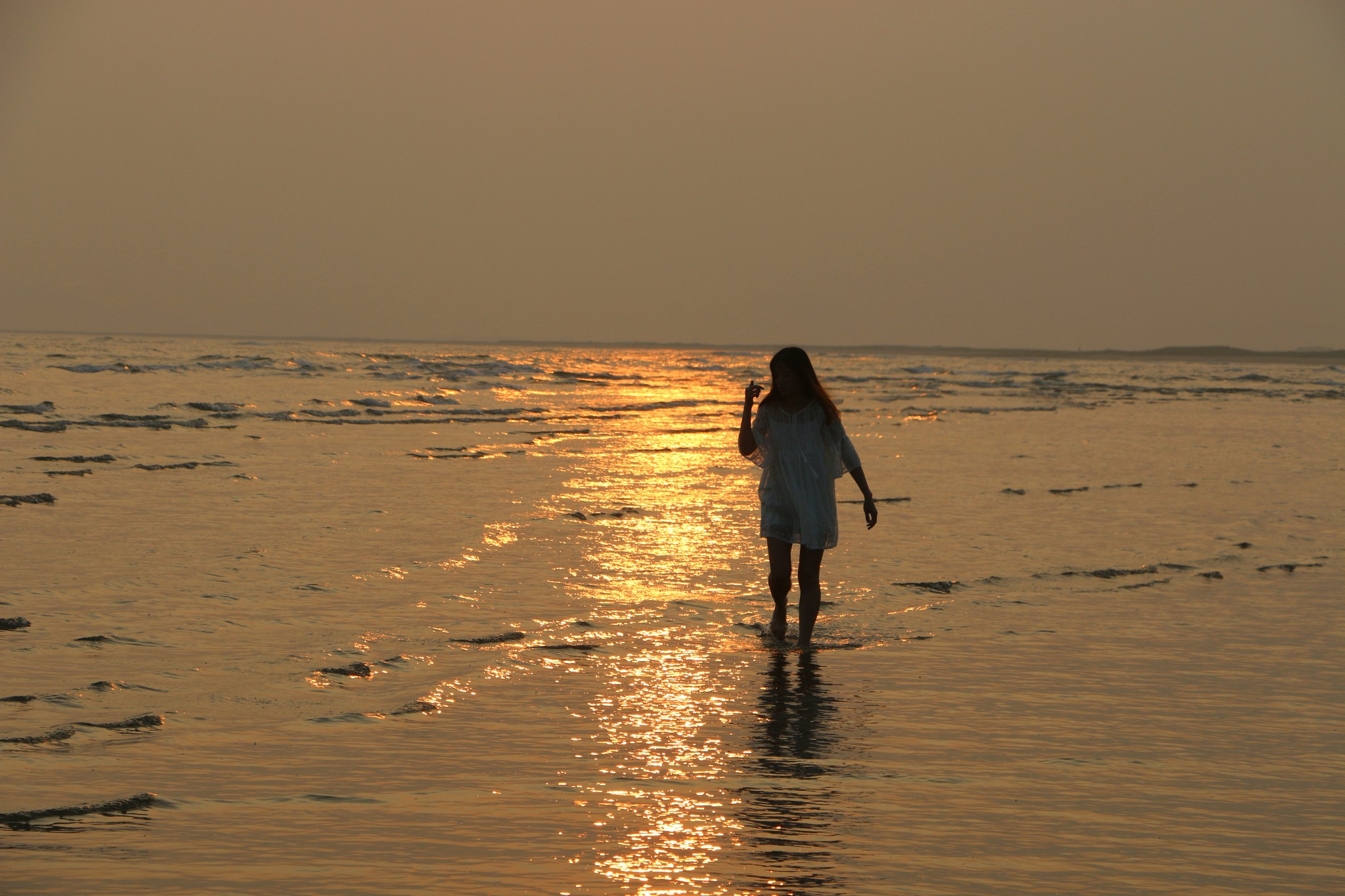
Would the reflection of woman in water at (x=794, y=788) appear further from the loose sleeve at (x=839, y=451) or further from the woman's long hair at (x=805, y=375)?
the woman's long hair at (x=805, y=375)

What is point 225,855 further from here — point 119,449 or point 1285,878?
point 119,449

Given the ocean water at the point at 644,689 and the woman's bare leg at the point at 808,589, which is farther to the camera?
the woman's bare leg at the point at 808,589

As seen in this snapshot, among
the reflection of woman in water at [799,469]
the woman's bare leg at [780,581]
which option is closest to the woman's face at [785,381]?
the reflection of woman in water at [799,469]

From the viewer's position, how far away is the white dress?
7.29m

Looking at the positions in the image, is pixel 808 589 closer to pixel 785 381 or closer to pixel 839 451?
pixel 839 451

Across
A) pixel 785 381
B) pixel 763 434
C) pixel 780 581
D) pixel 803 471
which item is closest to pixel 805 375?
pixel 785 381

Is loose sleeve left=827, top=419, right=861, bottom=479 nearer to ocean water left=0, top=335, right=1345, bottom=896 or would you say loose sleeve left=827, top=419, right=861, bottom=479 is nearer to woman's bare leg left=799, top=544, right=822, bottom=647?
woman's bare leg left=799, top=544, right=822, bottom=647

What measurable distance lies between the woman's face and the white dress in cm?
11

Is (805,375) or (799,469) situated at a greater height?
(805,375)

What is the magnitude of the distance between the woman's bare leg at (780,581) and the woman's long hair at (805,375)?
0.79m

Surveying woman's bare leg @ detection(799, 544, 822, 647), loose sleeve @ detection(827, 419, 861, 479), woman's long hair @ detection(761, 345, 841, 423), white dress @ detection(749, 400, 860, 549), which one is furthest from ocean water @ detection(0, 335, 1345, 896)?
woman's long hair @ detection(761, 345, 841, 423)

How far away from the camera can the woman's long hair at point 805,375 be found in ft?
23.6

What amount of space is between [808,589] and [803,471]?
0.67 m

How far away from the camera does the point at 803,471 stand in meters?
7.33
